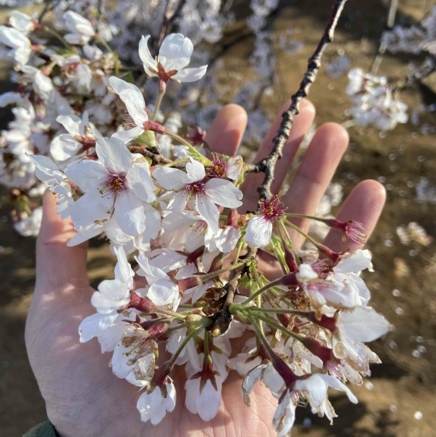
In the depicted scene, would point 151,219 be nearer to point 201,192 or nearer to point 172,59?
point 201,192

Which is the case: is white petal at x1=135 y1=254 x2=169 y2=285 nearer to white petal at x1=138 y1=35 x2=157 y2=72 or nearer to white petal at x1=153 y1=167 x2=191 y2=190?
white petal at x1=153 y1=167 x2=191 y2=190

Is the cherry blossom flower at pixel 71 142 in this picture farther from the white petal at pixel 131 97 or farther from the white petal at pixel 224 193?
the white petal at pixel 224 193

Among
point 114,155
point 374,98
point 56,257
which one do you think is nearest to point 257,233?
point 114,155

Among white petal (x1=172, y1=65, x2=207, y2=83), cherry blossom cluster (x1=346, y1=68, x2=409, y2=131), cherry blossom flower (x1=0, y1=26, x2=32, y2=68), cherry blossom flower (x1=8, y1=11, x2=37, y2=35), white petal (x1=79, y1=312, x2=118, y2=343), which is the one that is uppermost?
cherry blossom cluster (x1=346, y1=68, x2=409, y2=131)

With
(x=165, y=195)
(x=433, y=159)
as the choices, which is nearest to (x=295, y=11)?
(x=433, y=159)

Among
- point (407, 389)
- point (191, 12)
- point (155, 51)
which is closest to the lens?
point (155, 51)

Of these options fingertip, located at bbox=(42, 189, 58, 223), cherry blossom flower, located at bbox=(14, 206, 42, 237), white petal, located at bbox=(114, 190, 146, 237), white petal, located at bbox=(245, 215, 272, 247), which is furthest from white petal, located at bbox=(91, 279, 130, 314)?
cherry blossom flower, located at bbox=(14, 206, 42, 237)

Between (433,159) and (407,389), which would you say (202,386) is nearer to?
(407,389)
